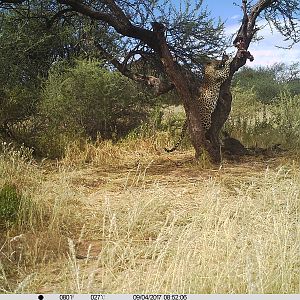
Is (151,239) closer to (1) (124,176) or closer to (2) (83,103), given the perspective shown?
(1) (124,176)

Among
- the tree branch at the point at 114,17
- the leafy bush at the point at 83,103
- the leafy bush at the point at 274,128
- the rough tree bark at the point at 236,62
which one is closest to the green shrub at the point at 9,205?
the tree branch at the point at 114,17

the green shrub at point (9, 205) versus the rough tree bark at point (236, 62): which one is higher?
the rough tree bark at point (236, 62)

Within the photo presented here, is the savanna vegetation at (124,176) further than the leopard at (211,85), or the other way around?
the leopard at (211,85)

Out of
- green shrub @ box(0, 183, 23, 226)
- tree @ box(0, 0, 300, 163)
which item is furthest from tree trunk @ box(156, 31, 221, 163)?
green shrub @ box(0, 183, 23, 226)

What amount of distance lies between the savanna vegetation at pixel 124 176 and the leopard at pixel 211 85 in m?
0.35

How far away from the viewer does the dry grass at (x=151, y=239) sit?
10.8 ft

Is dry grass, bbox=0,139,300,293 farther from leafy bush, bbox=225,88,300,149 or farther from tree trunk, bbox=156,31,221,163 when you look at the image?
leafy bush, bbox=225,88,300,149

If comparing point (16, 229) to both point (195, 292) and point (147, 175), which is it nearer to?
point (195, 292)

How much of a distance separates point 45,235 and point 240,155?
17.4 ft

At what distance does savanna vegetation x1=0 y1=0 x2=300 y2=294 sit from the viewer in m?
3.51

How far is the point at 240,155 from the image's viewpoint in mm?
9227

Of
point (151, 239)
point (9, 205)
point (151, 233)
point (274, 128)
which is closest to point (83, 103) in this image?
point (274, 128)

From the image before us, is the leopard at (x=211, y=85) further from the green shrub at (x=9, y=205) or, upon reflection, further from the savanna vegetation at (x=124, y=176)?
the green shrub at (x=9, y=205)

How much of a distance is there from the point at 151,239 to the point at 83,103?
6.70 m
